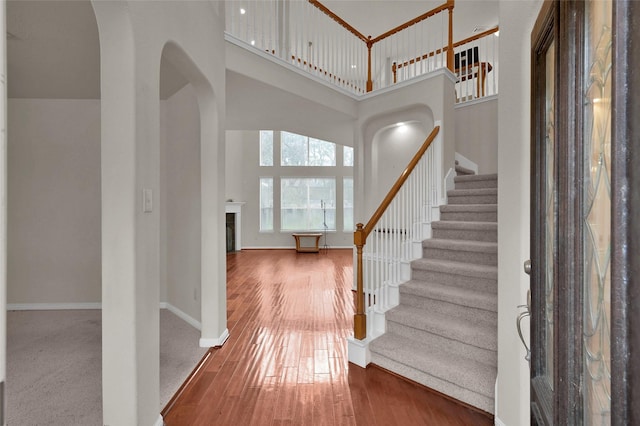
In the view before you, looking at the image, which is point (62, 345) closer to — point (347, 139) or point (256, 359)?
point (256, 359)

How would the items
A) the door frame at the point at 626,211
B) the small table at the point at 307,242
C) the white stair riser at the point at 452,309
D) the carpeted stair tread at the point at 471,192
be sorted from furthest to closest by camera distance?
the small table at the point at 307,242
the carpeted stair tread at the point at 471,192
the white stair riser at the point at 452,309
the door frame at the point at 626,211

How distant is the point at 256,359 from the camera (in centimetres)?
248

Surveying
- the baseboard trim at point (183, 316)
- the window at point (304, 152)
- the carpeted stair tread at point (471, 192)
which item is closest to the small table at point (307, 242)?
the window at point (304, 152)

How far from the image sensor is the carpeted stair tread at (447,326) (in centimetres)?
209

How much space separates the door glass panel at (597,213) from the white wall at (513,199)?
0.75m

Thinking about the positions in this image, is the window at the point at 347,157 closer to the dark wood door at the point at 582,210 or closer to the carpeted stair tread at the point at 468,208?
the carpeted stair tread at the point at 468,208

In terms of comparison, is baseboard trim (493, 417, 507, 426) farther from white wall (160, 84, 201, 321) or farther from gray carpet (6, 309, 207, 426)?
white wall (160, 84, 201, 321)

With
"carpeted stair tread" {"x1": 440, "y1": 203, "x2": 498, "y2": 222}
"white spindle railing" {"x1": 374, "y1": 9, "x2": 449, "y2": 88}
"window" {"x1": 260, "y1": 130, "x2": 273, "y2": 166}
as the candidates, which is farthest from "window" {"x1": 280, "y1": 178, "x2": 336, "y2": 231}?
"carpeted stair tread" {"x1": 440, "y1": 203, "x2": 498, "y2": 222}

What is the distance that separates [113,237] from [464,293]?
2464 millimetres

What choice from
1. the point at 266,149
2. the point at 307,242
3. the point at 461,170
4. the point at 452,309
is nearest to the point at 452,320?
the point at 452,309

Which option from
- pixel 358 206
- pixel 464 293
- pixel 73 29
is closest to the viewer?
pixel 73 29

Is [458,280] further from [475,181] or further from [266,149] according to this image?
[266,149]

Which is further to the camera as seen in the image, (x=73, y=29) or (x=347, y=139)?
(x=347, y=139)

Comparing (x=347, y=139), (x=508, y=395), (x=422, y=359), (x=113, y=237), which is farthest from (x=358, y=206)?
(x=113, y=237)
